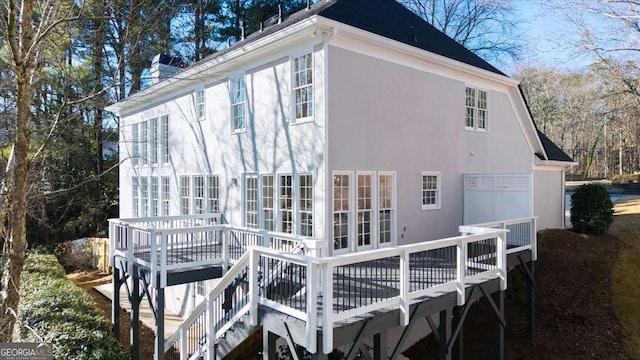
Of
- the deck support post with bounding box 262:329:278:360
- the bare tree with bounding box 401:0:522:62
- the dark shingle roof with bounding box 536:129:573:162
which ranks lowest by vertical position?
the deck support post with bounding box 262:329:278:360

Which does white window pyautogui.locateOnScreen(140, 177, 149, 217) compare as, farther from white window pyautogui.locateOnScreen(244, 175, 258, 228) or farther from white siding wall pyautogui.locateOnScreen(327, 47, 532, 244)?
white siding wall pyautogui.locateOnScreen(327, 47, 532, 244)

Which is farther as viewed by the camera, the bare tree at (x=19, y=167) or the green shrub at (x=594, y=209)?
the green shrub at (x=594, y=209)

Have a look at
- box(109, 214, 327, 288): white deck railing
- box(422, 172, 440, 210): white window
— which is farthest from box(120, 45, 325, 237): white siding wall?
box(422, 172, 440, 210): white window

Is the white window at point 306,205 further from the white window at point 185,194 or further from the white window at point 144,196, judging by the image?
the white window at point 144,196

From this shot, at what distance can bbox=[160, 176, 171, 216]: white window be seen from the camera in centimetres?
1512

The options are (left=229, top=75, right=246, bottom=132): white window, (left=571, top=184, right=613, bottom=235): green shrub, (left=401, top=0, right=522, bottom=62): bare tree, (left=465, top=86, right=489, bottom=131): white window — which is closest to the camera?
(left=229, top=75, right=246, bottom=132): white window

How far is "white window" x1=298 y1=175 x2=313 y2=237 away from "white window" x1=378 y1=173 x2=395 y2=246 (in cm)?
177

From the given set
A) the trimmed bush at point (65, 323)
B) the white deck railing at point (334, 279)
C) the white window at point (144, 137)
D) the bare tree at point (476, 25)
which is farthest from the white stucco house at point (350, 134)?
the bare tree at point (476, 25)

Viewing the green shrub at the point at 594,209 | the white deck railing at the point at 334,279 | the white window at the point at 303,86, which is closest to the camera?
the white deck railing at the point at 334,279

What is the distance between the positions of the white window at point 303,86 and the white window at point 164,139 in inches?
299

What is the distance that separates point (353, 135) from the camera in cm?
913

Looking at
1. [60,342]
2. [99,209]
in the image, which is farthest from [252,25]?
[60,342]

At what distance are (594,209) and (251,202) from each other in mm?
11451

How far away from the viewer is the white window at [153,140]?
15984mm
